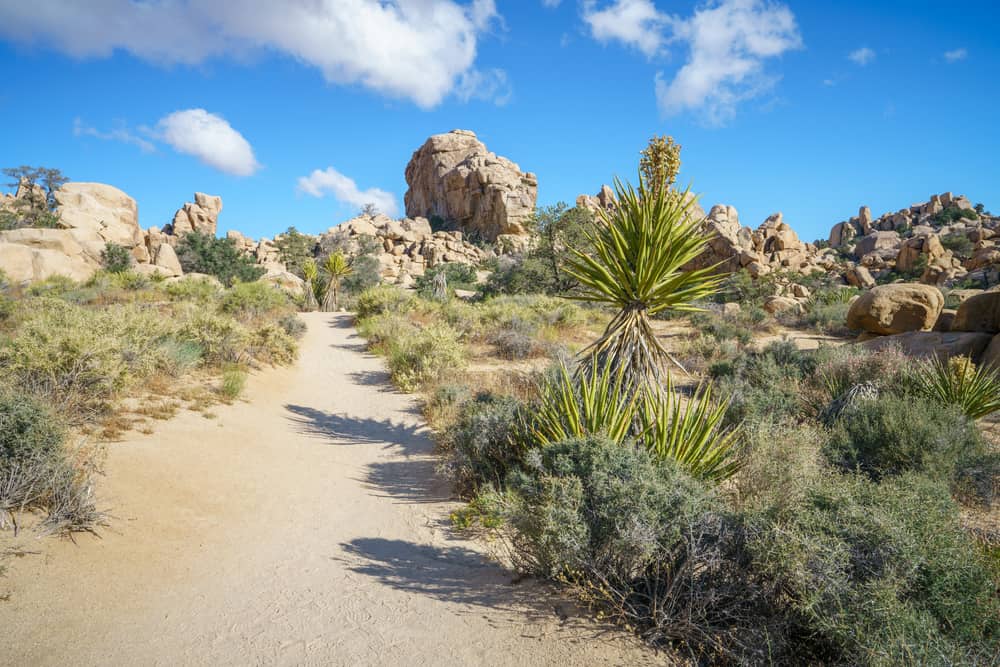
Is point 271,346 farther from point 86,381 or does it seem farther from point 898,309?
point 898,309

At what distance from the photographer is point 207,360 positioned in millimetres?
9648

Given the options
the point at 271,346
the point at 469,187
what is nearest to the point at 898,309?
the point at 271,346

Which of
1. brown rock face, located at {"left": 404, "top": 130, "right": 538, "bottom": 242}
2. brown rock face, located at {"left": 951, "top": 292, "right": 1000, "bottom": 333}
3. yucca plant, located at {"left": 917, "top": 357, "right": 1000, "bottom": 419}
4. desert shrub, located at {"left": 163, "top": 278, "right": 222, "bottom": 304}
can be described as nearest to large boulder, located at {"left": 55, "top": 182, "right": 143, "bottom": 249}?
desert shrub, located at {"left": 163, "top": 278, "right": 222, "bottom": 304}

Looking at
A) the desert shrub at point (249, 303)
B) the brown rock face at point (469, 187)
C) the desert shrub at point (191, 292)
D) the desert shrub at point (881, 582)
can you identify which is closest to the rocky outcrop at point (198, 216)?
the brown rock face at point (469, 187)

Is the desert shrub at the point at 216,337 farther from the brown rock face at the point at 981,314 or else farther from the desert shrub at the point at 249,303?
the brown rock face at the point at 981,314

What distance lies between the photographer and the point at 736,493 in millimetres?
4234

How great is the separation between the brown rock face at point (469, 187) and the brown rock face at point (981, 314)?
52.2 m

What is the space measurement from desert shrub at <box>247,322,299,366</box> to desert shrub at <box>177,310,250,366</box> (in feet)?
1.51

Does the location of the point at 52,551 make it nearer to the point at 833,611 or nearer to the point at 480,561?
the point at 480,561

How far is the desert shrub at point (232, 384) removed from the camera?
8312mm

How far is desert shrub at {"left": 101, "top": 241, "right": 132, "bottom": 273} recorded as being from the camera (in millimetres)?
22422

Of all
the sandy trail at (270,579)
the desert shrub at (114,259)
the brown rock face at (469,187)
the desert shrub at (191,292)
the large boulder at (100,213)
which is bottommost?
the sandy trail at (270,579)

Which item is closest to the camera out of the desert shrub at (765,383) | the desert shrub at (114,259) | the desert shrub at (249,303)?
the desert shrub at (765,383)

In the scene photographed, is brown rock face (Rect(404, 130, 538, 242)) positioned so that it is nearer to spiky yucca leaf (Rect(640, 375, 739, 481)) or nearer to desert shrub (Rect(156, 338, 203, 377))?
desert shrub (Rect(156, 338, 203, 377))
